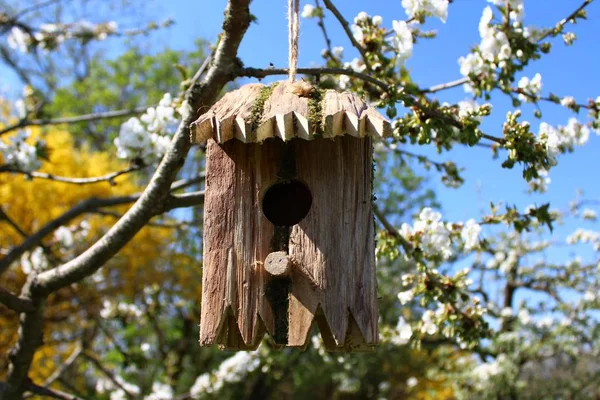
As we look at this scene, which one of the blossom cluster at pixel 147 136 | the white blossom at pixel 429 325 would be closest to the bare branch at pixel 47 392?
the blossom cluster at pixel 147 136

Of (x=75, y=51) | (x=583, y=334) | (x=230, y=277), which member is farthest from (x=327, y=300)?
(x=75, y=51)

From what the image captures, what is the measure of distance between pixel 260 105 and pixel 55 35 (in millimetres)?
4570

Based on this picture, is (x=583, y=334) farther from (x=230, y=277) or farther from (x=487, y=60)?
(x=230, y=277)

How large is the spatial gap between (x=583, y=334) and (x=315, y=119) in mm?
7043

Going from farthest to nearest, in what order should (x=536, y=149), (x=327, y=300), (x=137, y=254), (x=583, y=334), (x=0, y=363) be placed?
(x=137, y=254)
(x=0, y=363)
(x=583, y=334)
(x=536, y=149)
(x=327, y=300)

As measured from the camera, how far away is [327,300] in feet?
5.37

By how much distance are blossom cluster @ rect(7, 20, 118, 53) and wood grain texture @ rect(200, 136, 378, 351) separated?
4263 millimetres

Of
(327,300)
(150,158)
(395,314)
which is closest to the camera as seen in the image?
(327,300)

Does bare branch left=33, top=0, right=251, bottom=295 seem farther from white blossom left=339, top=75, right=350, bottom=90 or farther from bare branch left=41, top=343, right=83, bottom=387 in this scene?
bare branch left=41, top=343, right=83, bottom=387

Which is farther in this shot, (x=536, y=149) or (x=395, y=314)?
(x=395, y=314)

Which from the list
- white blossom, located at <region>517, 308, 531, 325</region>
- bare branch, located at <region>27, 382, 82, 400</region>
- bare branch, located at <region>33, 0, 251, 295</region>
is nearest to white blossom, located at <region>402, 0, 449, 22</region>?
bare branch, located at <region>33, 0, 251, 295</region>

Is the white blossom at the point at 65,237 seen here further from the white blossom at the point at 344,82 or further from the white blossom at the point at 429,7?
the white blossom at the point at 429,7

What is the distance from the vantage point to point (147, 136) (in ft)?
10.1

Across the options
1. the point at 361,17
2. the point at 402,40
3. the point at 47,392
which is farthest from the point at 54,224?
the point at 402,40
